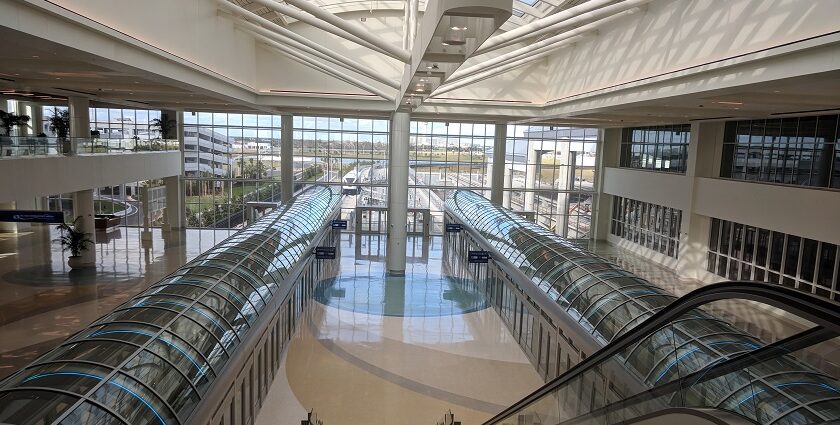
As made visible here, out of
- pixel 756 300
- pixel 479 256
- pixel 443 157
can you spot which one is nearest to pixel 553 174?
pixel 443 157

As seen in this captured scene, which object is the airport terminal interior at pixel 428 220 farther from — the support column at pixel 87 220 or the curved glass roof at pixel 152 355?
the support column at pixel 87 220

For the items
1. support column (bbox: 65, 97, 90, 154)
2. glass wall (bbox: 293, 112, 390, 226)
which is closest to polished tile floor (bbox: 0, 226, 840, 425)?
support column (bbox: 65, 97, 90, 154)

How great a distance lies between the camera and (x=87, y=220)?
791 inches

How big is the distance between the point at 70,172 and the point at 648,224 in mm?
23207

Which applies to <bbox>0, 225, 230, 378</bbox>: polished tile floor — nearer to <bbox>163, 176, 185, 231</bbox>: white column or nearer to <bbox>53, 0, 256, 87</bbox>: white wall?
<bbox>163, 176, 185, 231</bbox>: white column

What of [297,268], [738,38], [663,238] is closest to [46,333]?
[297,268]

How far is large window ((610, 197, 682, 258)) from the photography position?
24.8 m

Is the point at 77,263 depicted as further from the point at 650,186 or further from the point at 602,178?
the point at 602,178

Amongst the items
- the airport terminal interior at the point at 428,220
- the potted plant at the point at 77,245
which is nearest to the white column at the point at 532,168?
the airport terminal interior at the point at 428,220

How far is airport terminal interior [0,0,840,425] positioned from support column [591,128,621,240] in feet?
0.55

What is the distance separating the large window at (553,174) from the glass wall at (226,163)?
43.3 ft

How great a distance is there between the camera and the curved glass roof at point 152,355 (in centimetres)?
522

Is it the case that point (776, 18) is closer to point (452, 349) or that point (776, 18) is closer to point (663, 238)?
point (452, 349)

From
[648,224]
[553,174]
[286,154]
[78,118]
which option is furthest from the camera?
[553,174]
